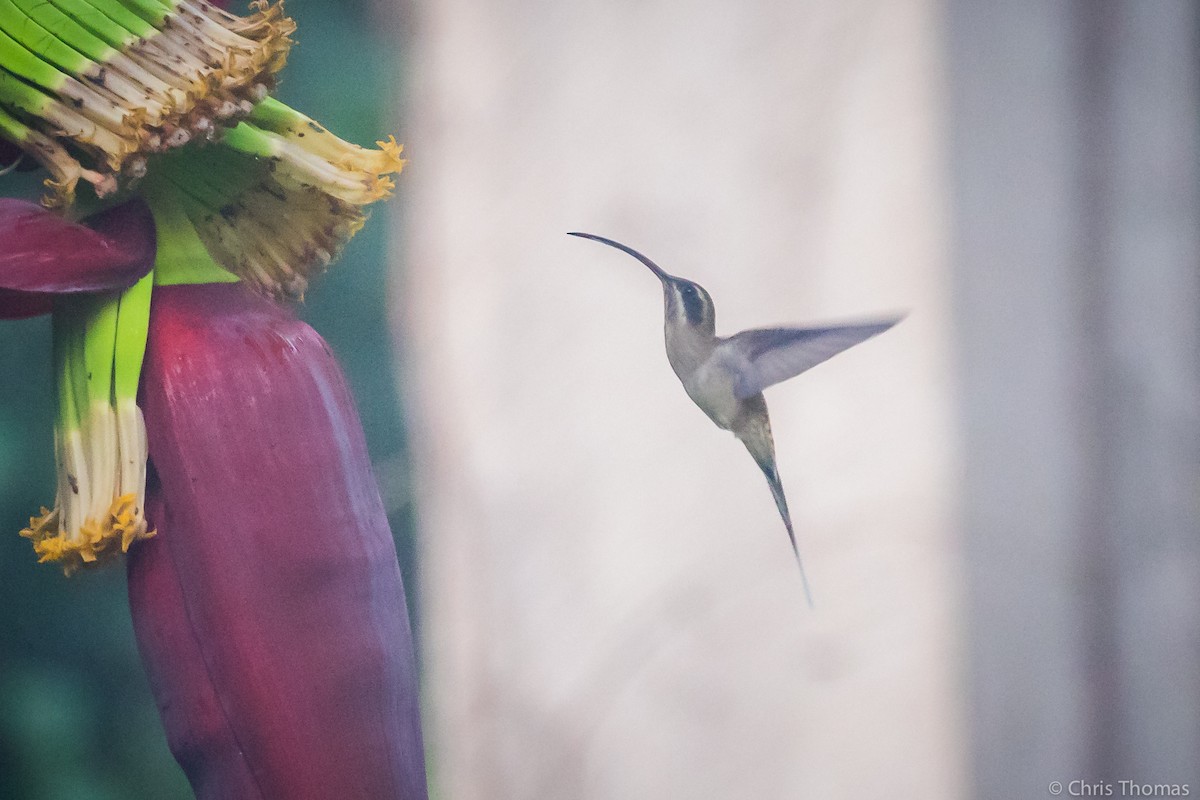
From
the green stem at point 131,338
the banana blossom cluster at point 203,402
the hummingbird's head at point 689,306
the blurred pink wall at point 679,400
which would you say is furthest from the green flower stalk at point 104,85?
the hummingbird's head at point 689,306

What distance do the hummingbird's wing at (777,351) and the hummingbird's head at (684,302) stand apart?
35mm

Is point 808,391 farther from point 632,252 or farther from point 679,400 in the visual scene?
point 632,252

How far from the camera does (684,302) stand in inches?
37.8

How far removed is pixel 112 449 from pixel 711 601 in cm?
65

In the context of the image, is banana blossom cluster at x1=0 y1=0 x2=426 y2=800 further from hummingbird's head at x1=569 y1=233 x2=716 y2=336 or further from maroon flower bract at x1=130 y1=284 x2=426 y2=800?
hummingbird's head at x1=569 y1=233 x2=716 y2=336

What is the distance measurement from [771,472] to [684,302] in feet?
0.70

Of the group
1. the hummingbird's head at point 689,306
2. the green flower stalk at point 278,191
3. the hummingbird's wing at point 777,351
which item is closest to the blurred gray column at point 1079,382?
the hummingbird's wing at point 777,351

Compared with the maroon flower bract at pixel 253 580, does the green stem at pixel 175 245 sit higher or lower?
higher

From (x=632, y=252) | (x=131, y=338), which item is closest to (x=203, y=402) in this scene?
(x=131, y=338)

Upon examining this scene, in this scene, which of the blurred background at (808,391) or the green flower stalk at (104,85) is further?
the blurred background at (808,391)

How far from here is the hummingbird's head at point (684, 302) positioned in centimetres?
96

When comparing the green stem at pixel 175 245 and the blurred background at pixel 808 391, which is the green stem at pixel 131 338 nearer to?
the green stem at pixel 175 245

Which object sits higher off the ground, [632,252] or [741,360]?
[632,252]

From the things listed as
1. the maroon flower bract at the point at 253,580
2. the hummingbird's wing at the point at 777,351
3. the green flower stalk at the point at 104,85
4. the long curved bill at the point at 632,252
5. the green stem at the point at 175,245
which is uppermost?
the green flower stalk at the point at 104,85
